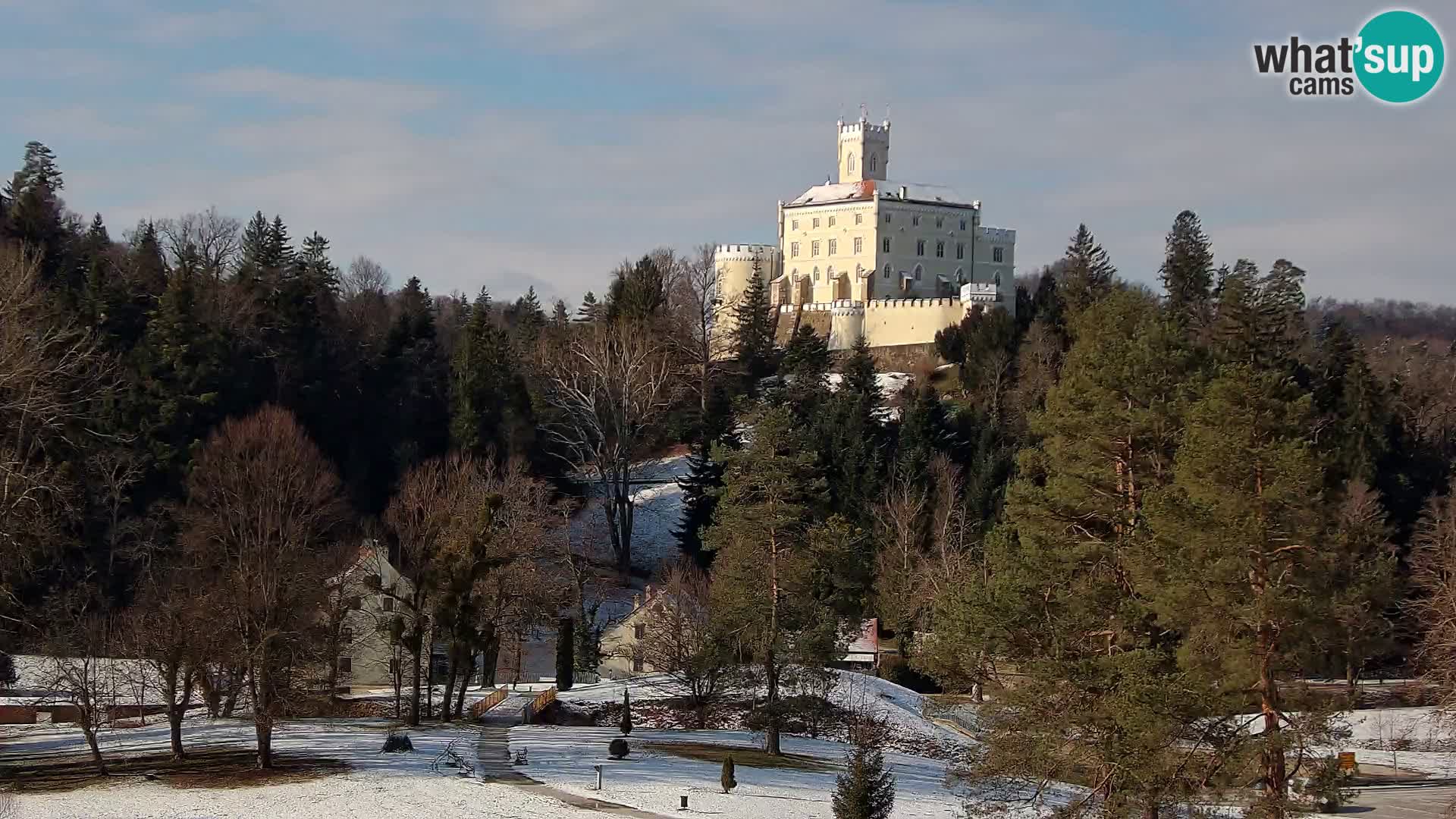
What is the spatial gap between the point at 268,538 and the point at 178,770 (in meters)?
11.0

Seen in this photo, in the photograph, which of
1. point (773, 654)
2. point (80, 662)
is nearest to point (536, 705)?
point (773, 654)

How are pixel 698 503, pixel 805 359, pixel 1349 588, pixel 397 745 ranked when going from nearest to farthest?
pixel 1349 588 → pixel 397 745 → pixel 698 503 → pixel 805 359

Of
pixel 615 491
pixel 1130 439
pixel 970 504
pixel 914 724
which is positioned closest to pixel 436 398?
pixel 615 491

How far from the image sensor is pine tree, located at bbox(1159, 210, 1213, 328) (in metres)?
80.8

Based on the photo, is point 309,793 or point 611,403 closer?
point 309,793

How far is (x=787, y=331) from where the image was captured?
348 feet

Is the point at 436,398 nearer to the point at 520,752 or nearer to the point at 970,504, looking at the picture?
the point at 970,504

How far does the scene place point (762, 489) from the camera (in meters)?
39.9

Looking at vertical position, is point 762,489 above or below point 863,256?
below

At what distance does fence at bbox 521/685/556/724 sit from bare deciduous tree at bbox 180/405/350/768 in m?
6.44

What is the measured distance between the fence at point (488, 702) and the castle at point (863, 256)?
56.1 metres

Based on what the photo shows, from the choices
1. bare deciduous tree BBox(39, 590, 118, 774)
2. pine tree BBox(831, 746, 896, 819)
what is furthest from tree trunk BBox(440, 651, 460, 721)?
pine tree BBox(831, 746, 896, 819)

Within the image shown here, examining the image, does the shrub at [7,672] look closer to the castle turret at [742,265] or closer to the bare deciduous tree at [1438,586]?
the bare deciduous tree at [1438,586]

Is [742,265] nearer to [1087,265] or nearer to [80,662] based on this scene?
[1087,265]
